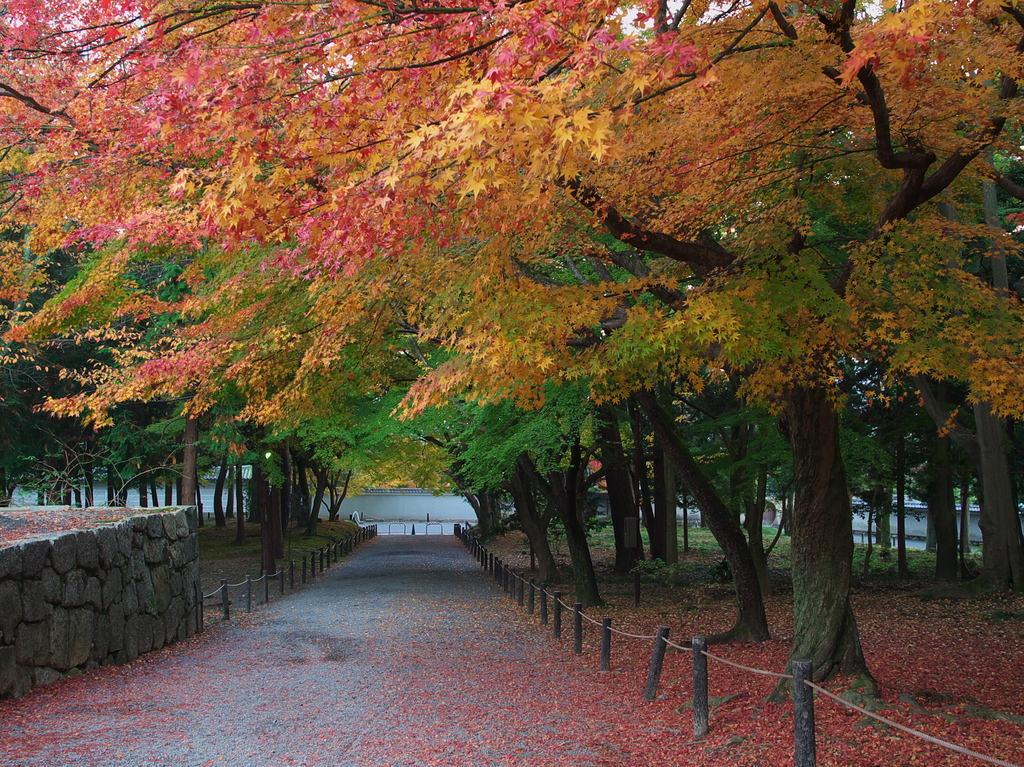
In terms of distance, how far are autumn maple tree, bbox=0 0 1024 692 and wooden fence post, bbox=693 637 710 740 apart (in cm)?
149

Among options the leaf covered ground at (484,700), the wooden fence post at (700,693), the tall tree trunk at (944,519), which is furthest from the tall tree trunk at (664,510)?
the wooden fence post at (700,693)

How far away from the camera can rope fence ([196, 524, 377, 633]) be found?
15.1 metres

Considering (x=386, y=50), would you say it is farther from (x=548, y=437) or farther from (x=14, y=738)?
(x=548, y=437)

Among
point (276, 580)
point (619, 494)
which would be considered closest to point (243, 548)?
point (276, 580)

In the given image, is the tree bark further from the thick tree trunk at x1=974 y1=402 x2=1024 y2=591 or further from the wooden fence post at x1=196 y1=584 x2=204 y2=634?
the wooden fence post at x1=196 y1=584 x2=204 y2=634

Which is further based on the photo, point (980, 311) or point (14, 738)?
point (980, 311)

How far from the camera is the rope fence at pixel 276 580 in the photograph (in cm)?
1512

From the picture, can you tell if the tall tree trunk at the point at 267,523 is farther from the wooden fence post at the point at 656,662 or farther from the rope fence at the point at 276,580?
the wooden fence post at the point at 656,662

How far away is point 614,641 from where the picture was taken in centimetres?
1284

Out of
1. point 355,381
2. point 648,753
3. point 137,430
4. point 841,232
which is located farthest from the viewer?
point 137,430

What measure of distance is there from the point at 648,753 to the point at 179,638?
8.98 m

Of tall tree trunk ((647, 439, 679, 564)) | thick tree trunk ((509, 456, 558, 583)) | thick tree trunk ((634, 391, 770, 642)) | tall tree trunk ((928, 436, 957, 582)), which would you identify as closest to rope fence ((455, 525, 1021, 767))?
thick tree trunk ((634, 391, 770, 642))

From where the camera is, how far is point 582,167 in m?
7.53

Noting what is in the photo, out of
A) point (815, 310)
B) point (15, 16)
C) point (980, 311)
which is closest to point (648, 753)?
point (815, 310)
